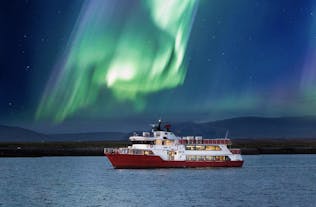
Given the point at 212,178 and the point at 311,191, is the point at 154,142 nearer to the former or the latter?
the point at 212,178

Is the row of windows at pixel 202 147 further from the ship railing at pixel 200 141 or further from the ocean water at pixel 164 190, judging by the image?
the ocean water at pixel 164 190

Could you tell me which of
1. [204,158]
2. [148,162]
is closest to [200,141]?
[204,158]

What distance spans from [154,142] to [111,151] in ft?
33.1

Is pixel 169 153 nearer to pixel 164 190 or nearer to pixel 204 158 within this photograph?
pixel 204 158

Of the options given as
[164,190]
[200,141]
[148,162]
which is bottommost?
[164,190]

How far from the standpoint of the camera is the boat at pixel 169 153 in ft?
410

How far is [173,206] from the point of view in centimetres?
7500

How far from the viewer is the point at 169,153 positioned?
422ft

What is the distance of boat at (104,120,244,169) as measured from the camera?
125m

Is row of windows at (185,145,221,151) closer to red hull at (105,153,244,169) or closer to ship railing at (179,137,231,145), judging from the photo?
ship railing at (179,137,231,145)

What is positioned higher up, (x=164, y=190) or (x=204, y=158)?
(x=204, y=158)

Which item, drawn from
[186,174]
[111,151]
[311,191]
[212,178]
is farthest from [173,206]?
[111,151]

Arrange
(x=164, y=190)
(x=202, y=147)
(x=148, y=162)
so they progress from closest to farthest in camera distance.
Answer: (x=164, y=190)
(x=148, y=162)
(x=202, y=147)

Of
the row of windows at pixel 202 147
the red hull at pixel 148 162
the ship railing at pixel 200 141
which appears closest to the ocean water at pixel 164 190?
the red hull at pixel 148 162
